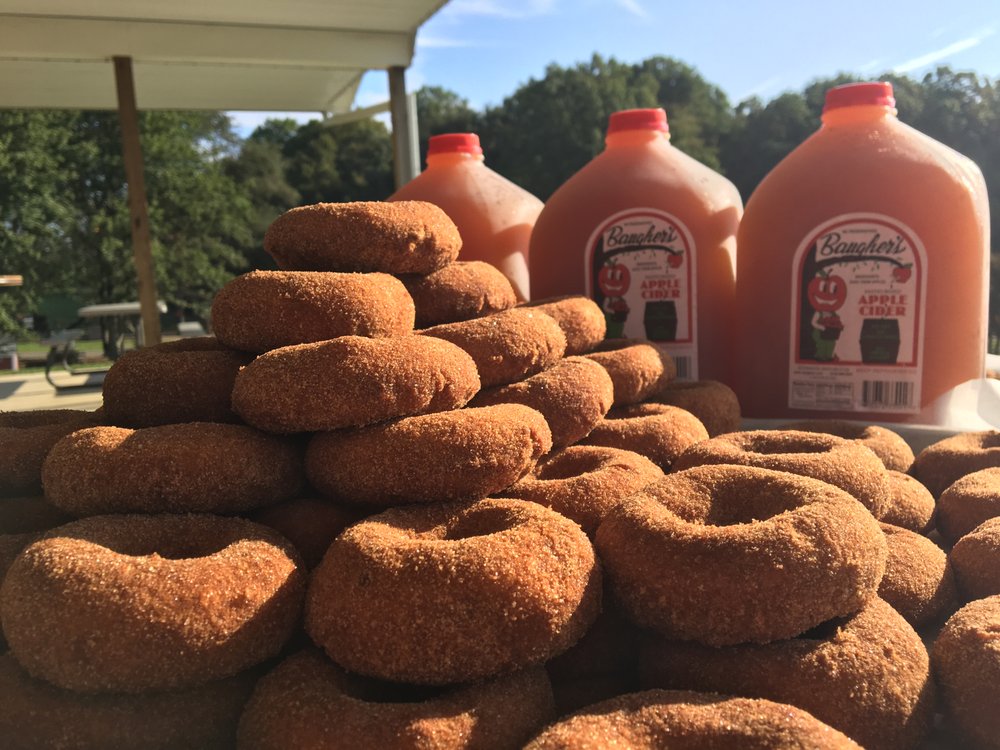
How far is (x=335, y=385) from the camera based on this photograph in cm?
112

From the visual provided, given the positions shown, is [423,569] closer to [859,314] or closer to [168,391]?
[168,391]

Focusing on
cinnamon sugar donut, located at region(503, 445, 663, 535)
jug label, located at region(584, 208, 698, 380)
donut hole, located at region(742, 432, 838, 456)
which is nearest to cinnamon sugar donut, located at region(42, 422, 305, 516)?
cinnamon sugar donut, located at region(503, 445, 663, 535)

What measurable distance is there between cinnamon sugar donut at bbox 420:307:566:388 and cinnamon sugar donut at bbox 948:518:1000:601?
30.9 inches

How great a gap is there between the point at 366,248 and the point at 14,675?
87 cm

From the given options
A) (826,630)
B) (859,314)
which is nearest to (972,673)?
(826,630)

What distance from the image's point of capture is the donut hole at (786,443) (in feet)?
4.62

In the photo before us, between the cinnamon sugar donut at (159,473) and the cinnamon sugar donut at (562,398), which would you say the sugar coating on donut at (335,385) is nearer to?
the cinnamon sugar donut at (159,473)

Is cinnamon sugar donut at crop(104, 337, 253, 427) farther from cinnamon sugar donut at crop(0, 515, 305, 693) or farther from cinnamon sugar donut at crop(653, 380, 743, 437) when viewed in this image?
cinnamon sugar donut at crop(653, 380, 743, 437)

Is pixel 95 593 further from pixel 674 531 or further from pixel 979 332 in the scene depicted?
pixel 979 332

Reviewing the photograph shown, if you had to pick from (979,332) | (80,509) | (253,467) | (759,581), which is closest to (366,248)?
(253,467)

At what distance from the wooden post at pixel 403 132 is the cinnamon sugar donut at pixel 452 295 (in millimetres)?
3018

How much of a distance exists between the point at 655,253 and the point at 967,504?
108cm

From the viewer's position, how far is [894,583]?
1.11 meters

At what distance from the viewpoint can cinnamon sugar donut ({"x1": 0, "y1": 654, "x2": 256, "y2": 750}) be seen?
0.85m
